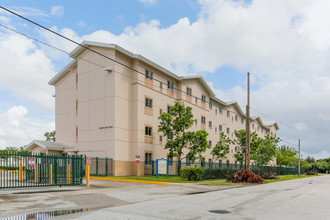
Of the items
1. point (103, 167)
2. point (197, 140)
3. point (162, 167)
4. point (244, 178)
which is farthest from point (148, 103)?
point (244, 178)

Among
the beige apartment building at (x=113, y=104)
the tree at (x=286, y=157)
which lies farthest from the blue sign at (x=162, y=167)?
the tree at (x=286, y=157)

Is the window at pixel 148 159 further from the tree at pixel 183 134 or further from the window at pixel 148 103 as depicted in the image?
the window at pixel 148 103

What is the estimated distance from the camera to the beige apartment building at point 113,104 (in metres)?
33.6

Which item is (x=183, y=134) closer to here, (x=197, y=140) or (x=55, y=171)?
(x=197, y=140)

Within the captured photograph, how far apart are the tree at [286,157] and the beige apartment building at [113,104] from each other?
159 feet

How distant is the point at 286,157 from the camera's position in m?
79.6

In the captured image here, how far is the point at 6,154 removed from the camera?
1554 cm

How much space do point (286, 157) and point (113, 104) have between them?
60.2 metres

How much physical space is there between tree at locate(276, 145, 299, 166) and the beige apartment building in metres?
48.4

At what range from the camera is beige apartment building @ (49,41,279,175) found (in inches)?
1323

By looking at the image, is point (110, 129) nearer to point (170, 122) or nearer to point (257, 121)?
point (170, 122)

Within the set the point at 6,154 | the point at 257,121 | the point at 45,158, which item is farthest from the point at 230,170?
the point at 257,121

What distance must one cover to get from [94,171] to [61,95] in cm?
1369

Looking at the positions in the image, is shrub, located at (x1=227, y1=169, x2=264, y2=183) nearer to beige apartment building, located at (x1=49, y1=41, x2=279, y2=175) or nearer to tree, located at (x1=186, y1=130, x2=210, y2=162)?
tree, located at (x1=186, y1=130, x2=210, y2=162)
